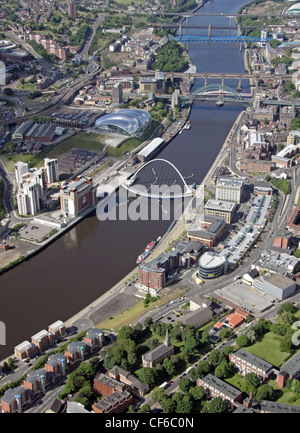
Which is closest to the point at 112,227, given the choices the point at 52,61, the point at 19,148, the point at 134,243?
the point at 134,243

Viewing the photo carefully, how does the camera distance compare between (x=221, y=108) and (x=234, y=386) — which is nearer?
(x=234, y=386)

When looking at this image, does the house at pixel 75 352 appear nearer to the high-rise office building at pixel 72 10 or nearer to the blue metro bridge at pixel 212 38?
the blue metro bridge at pixel 212 38

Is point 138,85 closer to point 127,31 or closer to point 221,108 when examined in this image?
point 221,108

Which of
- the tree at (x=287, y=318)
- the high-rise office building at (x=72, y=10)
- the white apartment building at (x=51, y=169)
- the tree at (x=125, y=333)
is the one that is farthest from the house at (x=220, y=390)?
the high-rise office building at (x=72, y=10)

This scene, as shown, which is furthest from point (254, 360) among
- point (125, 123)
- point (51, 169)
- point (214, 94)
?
point (214, 94)

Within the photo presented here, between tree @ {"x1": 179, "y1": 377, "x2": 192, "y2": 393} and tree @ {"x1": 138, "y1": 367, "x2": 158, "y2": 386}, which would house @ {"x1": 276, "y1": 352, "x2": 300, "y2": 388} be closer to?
tree @ {"x1": 179, "y1": 377, "x2": 192, "y2": 393}

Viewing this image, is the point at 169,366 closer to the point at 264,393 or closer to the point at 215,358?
the point at 215,358
